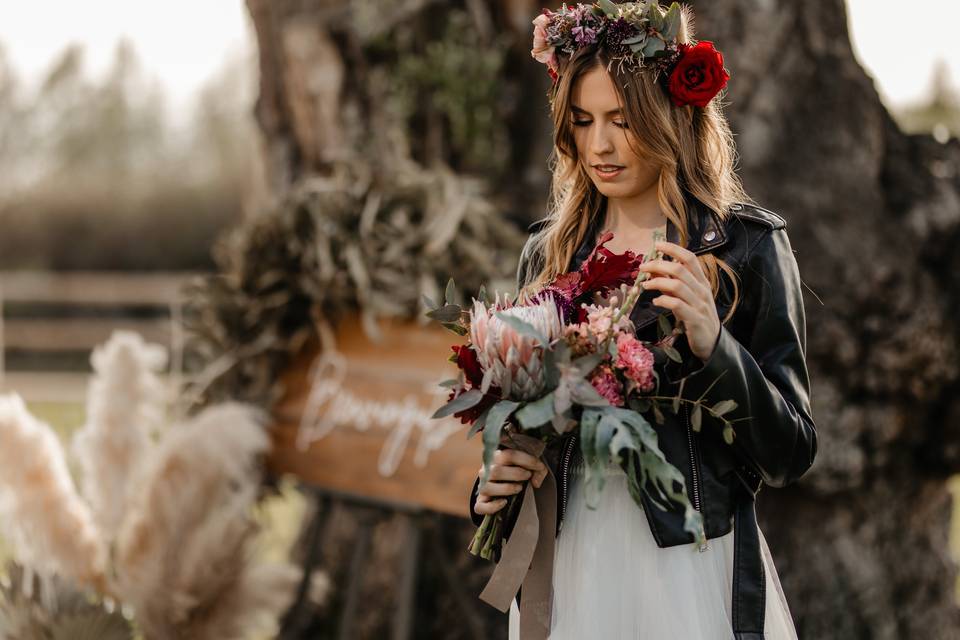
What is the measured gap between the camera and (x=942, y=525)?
11.1 feet

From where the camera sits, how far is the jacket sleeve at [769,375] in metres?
1.46

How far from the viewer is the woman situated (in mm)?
1557

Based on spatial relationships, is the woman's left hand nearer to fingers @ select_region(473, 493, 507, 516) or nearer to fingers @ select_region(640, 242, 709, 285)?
fingers @ select_region(640, 242, 709, 285)

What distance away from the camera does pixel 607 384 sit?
1.43 m

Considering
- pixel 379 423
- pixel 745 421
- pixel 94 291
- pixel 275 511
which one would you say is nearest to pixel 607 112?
pixel 745 421

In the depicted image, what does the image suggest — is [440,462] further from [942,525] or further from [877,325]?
[942,525]

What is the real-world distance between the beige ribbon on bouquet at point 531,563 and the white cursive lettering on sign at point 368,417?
4.51 ft

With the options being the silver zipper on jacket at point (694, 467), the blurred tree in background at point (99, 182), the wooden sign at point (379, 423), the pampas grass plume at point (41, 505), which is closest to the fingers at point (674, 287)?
the silver zipper on jacket at point (694, 467)

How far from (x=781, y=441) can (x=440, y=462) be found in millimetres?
1659

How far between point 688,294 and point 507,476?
417 millimetres

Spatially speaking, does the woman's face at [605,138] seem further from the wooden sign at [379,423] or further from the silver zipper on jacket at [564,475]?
the wooden sign at [379,423]

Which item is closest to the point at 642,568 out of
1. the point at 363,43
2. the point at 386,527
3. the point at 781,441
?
the point at 781,441

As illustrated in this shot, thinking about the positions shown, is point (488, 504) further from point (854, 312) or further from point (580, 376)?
point (854, 312)

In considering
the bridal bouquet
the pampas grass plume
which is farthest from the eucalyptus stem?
the pampas grass plume
